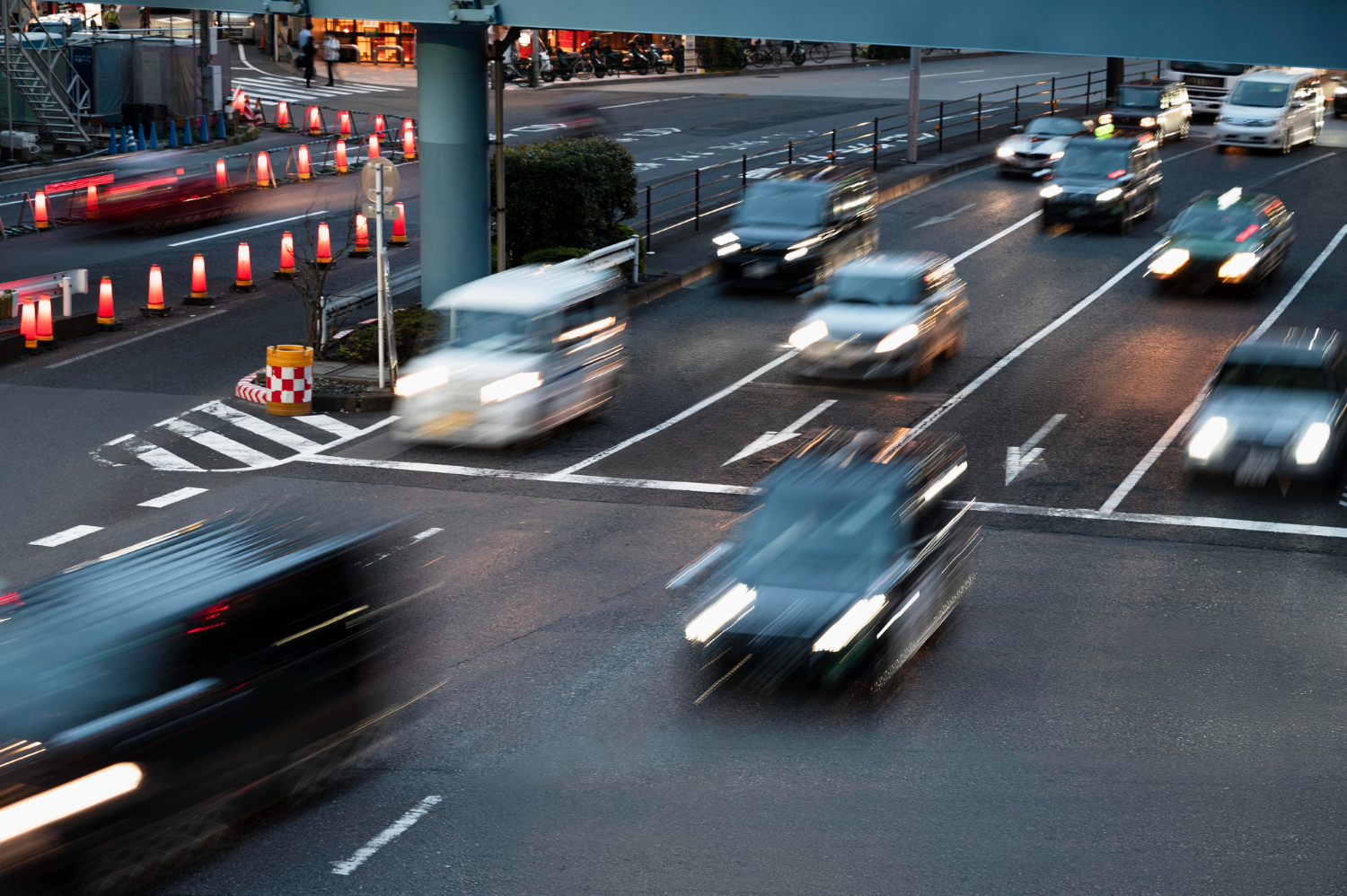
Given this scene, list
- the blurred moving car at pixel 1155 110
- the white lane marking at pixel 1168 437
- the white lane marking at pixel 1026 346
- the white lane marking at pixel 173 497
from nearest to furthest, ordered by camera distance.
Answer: the white lane marking at pixel 173 497
the white lane marking at pixel 1168 437
the white lane marking at pixel 1026 346
the blurred moving car at pixel 1155 110

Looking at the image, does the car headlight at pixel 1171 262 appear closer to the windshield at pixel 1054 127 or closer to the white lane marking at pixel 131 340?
A: the windshield at pixel 1054 127

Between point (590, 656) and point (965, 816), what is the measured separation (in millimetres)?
3523

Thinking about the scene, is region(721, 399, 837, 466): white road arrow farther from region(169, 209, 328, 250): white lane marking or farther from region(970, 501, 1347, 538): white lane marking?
region(169, 209, 328, 250): white lane marking

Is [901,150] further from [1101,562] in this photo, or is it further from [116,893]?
[116,893]

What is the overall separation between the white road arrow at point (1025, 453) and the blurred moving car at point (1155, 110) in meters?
24.3

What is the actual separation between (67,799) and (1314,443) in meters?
13.0

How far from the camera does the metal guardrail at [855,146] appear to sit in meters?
31.8

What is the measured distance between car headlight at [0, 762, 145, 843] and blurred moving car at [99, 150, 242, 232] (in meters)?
23.1

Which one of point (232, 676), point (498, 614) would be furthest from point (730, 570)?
point (232, 676)

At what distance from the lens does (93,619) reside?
835cm

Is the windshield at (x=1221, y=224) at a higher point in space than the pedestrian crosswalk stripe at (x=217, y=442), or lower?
higher

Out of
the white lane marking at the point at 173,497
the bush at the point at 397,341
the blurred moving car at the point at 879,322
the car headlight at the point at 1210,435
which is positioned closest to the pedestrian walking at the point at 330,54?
the bush at the point at 397,341

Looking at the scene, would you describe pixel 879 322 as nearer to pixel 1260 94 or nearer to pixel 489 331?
pixel 489 331

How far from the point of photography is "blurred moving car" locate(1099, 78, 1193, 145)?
41.4m
